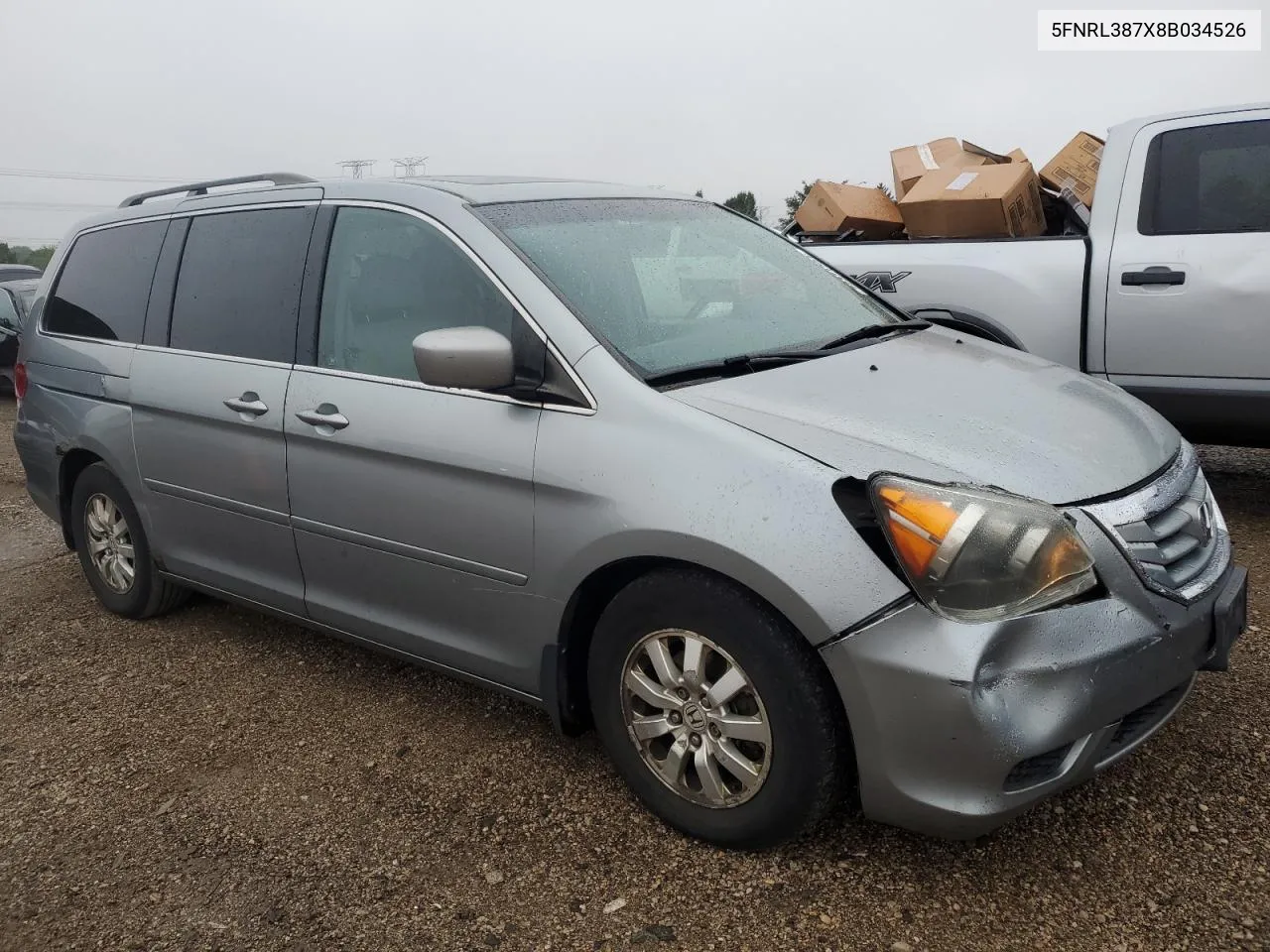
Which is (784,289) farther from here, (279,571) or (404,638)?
(279,571)

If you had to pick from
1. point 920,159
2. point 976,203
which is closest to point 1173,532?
point 976,203

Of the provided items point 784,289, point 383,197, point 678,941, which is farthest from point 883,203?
point 678,941

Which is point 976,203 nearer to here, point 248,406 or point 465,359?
point 465,359

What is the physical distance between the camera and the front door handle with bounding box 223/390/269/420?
11.4 feet

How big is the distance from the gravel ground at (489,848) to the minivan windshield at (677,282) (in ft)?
4.20

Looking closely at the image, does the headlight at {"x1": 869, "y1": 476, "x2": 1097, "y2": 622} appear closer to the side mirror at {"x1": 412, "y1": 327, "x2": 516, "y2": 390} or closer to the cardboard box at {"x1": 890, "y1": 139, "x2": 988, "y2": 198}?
the side mirror at {"x1": 412, "y1": 327, "x2": 516, "y2": 390}

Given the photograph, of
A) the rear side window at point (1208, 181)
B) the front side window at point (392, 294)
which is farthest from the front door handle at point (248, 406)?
the rear side window at point (1208, 181)

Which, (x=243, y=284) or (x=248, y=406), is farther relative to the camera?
(x=243, y=284)

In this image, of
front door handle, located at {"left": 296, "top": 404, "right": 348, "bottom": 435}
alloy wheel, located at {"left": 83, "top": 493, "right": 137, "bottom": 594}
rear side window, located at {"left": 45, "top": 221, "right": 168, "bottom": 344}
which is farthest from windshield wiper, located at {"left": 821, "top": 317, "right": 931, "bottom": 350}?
alloy wheel, located at {"left": 83, "top": 493, "right": 137, "bottom": 594}

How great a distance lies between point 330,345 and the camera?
11.0 feet

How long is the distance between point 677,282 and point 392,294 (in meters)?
0.87

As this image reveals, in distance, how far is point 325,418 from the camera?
3.25 meters

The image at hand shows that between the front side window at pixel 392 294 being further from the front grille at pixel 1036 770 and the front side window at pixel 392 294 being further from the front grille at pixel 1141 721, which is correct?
the front grille at pixel 1141 721

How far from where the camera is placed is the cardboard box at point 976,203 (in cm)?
529
